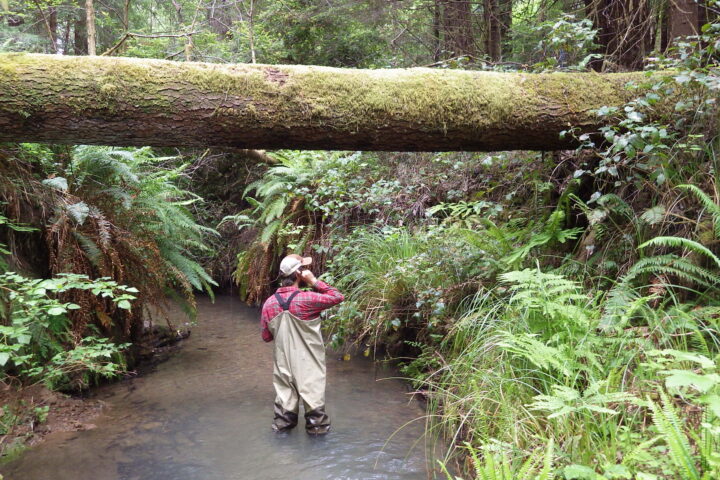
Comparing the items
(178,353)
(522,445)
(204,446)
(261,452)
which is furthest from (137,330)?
(522,445)

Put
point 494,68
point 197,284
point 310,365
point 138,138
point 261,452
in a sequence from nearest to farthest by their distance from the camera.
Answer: point 138,138, point 261,452, point 310,365, point 494,68, point 197,284

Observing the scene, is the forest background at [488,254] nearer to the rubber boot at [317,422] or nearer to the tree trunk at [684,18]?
the tree trunk at [684,18]

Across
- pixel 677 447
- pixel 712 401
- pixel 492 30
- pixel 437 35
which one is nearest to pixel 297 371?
pixel 677 447

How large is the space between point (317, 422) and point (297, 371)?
1.63ft

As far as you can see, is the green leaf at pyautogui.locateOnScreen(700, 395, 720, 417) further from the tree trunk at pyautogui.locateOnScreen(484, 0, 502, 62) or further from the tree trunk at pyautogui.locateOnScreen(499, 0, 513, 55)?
the tree trunk at pyautogui.locateOnScreen(499, 0, 513, 55)

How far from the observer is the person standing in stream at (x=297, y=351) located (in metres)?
4.77

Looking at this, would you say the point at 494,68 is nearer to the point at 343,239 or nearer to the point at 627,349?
the point at 343,239

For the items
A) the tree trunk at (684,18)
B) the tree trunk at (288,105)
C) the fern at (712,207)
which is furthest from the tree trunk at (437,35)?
the fern at (712,207)

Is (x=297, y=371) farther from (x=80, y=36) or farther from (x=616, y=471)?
(x=80, y=36)

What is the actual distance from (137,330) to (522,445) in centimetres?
551

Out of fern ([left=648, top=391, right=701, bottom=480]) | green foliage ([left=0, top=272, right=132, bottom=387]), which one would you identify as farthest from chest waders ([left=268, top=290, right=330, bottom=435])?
fern ([left=648, top=391, right=701, bottom=480])

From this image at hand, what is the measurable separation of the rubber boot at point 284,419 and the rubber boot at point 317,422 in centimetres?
17

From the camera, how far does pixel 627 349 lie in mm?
2984

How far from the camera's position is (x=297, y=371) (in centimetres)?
486
